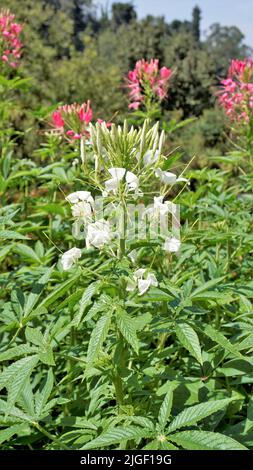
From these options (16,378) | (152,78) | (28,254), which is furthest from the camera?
(152,78)

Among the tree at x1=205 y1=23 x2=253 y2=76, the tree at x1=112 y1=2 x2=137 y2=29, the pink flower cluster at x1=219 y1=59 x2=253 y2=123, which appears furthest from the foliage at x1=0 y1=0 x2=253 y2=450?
the tree at x1=205 y1=23 x2=253 y2=76

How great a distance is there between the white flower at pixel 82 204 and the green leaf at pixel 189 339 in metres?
0.41

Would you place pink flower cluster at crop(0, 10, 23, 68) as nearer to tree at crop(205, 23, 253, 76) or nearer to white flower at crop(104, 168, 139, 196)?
white flower at crop(104, 168, 139, 196)

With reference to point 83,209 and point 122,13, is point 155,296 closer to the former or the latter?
point 83,209

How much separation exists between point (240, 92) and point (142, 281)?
7.09ft

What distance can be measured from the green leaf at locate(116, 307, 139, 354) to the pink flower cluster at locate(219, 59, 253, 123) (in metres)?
1.93

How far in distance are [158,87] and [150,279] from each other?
2.09 m

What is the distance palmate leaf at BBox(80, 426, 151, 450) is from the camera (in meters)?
1.16

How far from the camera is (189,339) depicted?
4.20 ft

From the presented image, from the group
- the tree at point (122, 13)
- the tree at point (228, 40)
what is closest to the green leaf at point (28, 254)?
the tree at point (122, 13)

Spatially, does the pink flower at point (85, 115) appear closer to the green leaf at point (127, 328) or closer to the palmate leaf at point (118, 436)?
the green leaf at point (127, 328)

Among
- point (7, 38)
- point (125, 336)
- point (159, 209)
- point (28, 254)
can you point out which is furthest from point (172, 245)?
point (7, 38)

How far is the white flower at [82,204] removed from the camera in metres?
1.42
